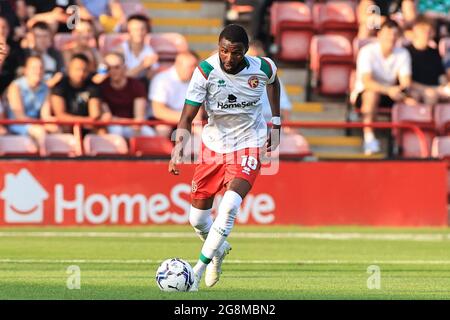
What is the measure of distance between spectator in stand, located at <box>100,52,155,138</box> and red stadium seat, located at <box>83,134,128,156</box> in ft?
0.93

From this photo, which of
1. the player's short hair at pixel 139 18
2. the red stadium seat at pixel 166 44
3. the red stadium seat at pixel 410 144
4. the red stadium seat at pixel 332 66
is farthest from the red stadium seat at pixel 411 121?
the player's short hair at pixel 139 18

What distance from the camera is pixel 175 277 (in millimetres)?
11945

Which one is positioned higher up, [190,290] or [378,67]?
[378,67]

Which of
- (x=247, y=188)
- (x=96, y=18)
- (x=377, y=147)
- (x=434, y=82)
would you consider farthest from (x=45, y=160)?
(x=247, y=188)

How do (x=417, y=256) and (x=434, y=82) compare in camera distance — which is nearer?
(x=417, y=256)

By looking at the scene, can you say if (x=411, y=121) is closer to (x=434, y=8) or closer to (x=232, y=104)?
(x=434, y=8)

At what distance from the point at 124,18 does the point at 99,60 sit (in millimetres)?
1785

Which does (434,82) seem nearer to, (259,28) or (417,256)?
(259,28)

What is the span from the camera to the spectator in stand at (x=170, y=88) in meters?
21.7

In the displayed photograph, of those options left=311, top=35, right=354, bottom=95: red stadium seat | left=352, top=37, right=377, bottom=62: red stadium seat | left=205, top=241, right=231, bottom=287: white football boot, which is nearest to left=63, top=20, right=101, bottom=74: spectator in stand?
left=311, top=35, right=354, bottom=95: red stadium seat

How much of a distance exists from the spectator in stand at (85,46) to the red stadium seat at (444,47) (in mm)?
6153

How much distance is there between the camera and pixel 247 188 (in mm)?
12477
